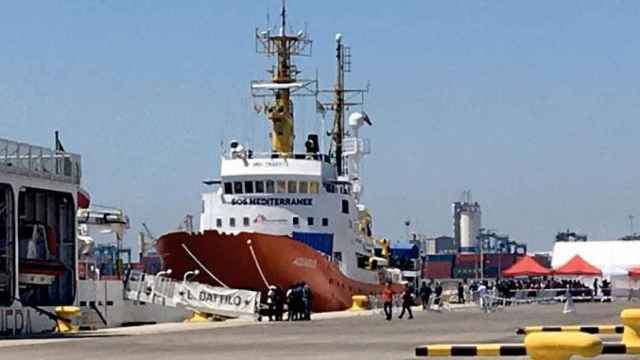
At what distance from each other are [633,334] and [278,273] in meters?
34.2

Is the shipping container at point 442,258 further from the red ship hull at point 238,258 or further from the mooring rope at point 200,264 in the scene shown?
the mooring rope at point 200,264

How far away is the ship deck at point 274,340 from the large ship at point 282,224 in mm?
11867

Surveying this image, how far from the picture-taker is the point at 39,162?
4044cm

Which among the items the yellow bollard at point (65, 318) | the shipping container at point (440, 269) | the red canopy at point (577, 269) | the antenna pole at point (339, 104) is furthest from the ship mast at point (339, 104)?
the shipping container at point (440, 269)

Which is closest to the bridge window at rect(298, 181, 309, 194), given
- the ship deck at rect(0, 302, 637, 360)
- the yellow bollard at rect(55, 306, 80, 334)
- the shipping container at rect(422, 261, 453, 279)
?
the ship deck at rect(0, 302, 637, 360)

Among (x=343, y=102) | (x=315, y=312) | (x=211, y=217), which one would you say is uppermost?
(x=343, y=102)

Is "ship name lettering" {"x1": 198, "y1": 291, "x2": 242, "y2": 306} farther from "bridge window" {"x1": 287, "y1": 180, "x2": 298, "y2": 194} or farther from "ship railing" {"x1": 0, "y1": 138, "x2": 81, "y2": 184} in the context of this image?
"bridge window" {"x1": 287, "y1": 180, "x2": 298, "y2": 194}

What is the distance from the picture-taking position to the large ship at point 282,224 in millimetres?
54344

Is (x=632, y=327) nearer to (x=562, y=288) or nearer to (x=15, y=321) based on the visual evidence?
(x=15, y=321)

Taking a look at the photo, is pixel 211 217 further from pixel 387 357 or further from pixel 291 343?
pixel 387 357

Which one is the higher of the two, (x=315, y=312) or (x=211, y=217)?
(x=211, y=217)

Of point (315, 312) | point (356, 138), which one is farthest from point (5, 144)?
point (356, 138)

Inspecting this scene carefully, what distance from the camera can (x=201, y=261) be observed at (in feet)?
178

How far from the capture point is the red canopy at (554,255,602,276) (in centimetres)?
8431
